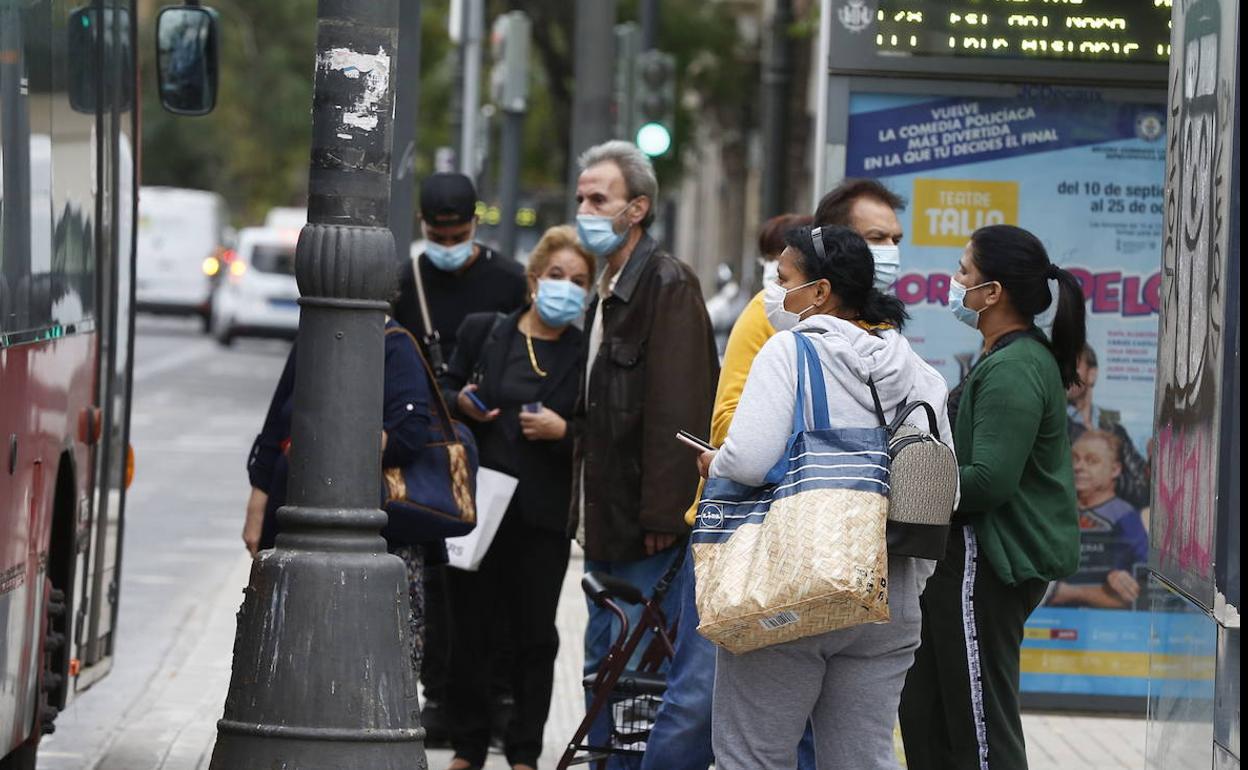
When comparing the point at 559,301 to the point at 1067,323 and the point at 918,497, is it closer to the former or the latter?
the point at 1067,323

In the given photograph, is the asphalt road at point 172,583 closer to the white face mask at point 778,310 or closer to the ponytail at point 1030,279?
the white face mask at point 778,310

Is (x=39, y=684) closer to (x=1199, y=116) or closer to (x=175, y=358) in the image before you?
(x=1199, y=116)

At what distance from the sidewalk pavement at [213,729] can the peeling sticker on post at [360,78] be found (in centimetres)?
291

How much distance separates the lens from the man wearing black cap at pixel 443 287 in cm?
794

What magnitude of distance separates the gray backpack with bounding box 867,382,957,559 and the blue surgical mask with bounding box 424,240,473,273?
11.0 ft

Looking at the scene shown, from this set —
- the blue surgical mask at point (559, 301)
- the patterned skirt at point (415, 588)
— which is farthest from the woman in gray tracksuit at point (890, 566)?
the blue surgical mask at point (559, 301)

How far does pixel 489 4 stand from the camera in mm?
31531

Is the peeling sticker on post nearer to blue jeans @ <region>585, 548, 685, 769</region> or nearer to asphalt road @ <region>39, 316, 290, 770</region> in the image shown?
blue jeans @ <region>585, 548, 685, 769</region>

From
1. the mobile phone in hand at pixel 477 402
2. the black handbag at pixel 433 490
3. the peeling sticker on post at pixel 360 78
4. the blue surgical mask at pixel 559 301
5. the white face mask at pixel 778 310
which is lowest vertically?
the black handbag at pixel 433 490

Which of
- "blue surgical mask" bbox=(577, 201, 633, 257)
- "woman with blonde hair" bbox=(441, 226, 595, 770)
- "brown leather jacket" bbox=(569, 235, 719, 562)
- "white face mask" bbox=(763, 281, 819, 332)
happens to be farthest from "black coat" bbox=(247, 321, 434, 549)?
"white face mask" bbox=(763, 281, 819, 332)

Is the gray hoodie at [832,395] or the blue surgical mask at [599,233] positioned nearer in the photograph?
the gray hoodie at [832,395]

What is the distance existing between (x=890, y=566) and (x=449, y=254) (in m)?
3.33

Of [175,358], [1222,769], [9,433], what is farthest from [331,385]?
[175,358]

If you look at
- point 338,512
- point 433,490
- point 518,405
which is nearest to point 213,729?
point 518,405
